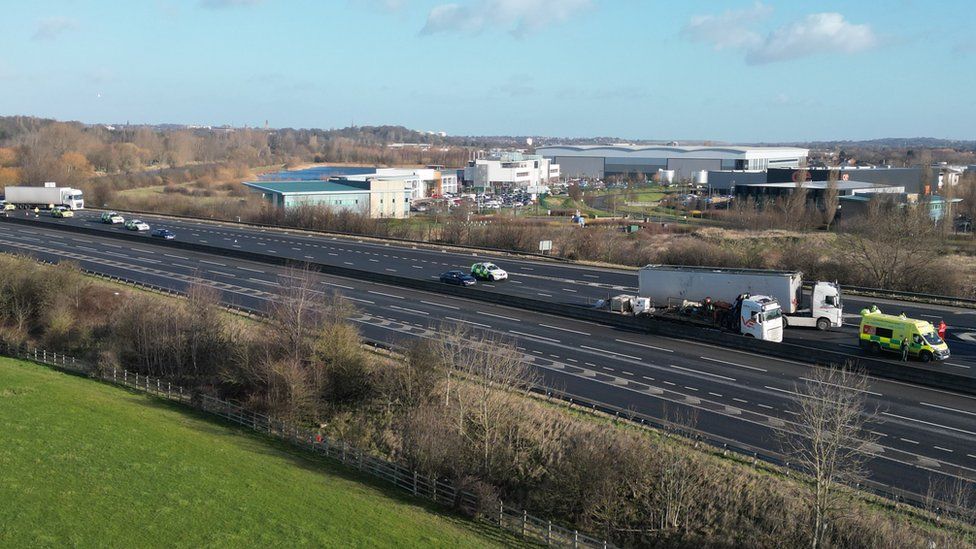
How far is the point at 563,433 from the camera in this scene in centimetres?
2331

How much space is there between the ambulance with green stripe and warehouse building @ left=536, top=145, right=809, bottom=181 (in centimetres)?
13035

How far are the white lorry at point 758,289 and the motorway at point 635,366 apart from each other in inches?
142

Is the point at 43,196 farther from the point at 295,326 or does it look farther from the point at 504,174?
the point at 504,174

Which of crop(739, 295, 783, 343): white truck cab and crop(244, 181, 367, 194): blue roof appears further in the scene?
crop(244, 181, 367, 194): blue roof

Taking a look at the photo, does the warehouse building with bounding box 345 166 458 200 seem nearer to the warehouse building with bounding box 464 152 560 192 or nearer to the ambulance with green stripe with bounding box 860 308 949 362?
the warehouse building with bounding box 464 152 560 192

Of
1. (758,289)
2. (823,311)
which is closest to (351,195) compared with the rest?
(758,289)

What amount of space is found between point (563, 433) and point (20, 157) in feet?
496

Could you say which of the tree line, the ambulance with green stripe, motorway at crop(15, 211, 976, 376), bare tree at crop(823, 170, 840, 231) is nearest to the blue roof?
motorway at crop(15, 211, 976, 376)

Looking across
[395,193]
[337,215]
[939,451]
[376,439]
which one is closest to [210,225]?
[337,215]

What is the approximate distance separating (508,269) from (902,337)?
88.0 feet

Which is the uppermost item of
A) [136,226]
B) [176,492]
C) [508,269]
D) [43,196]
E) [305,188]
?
[305,188]

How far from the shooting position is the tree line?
18.4m

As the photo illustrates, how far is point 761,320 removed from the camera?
104 feet

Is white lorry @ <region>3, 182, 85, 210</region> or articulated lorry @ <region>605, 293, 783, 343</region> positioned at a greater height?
white lorry @ <region>3, 182, 85, 210</region>
